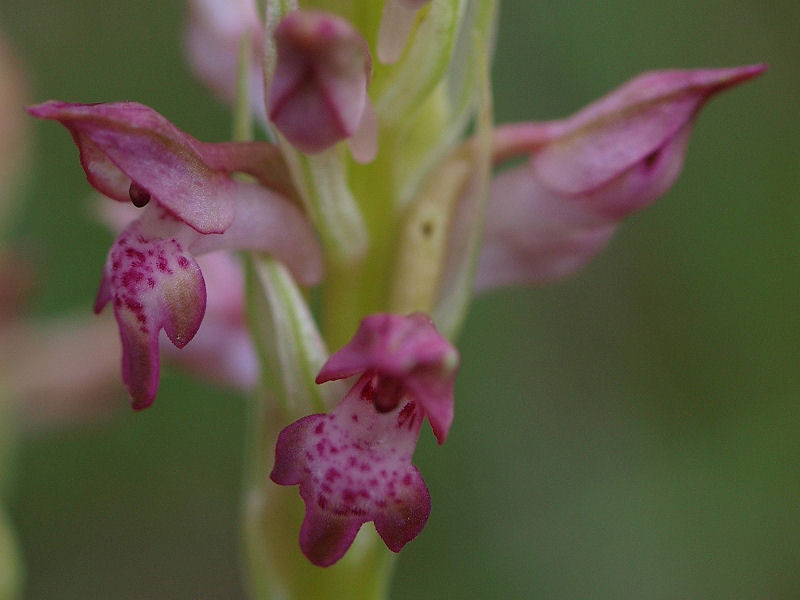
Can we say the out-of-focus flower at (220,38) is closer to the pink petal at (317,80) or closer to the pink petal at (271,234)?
the pink petal at (271,234)

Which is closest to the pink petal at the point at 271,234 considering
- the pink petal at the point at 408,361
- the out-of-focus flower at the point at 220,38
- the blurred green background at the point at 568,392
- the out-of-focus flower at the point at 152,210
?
the out-of-focus flower at the point at 152,210

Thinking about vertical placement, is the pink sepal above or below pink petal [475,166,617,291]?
above

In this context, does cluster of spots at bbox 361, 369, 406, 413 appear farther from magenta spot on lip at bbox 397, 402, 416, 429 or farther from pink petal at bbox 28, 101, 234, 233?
pink petal at bbox 28, 101, 234, 233

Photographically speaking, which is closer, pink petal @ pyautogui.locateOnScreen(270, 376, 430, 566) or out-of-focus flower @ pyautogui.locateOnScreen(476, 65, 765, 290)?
pink petal @ pyautogui.locateOnScreen(270, 376, 430, 566)

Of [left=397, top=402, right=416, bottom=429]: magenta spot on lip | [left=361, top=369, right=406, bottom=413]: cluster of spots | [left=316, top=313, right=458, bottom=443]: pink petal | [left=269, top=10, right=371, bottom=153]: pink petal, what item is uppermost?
[left=269, top=10, right=371, bottom=153]: pink petal

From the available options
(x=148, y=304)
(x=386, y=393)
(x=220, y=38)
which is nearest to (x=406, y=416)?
(x=386, y=393)

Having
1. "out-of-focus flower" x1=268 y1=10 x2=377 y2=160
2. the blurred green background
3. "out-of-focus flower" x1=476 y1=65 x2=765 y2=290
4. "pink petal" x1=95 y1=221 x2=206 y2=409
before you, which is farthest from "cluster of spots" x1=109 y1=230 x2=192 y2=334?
the blurred green background
